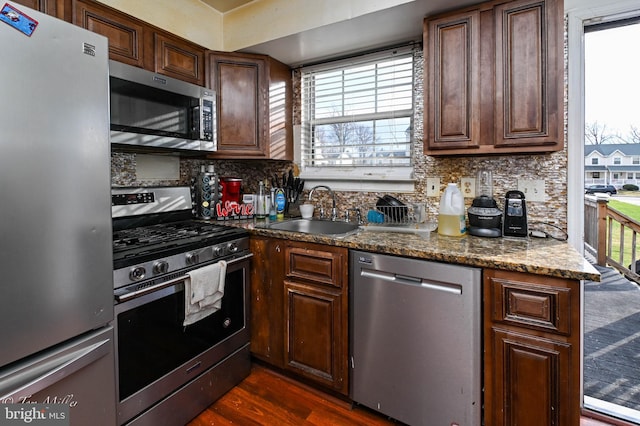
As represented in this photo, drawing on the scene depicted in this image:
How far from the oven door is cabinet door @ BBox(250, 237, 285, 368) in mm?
137

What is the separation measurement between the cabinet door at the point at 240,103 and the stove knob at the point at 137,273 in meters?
1.14

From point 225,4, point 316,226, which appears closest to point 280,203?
point 316,226

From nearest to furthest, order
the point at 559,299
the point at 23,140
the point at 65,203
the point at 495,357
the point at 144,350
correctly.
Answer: the point at 23,140 → the point at 65,203 → the point at 559,299 → the point at 495,357 → the point at 144,350

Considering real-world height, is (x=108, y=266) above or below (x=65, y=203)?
below

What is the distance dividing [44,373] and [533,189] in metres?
2.36

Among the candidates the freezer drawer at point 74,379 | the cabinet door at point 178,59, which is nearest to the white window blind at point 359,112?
the cabinet door at point 178,59

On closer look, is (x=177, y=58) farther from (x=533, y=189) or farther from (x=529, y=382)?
(x=529, y=382)

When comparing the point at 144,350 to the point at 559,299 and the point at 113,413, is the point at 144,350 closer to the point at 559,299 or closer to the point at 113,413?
the point at 113,413

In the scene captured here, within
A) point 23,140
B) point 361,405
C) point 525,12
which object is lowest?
point 361,405

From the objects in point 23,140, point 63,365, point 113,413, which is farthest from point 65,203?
point 113,413

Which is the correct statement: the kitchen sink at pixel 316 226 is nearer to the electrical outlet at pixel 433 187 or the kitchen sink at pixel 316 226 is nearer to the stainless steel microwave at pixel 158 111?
the electrical outlet at pixel 433 187

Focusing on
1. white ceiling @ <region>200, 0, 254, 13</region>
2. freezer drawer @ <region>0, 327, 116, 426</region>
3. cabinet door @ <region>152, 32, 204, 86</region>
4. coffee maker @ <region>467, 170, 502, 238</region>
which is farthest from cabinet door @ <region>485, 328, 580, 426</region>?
white ceiling @ <region>200, 0, 254, 13</region>

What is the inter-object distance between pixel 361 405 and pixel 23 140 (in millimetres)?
1896

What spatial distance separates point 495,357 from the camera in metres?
1.34
